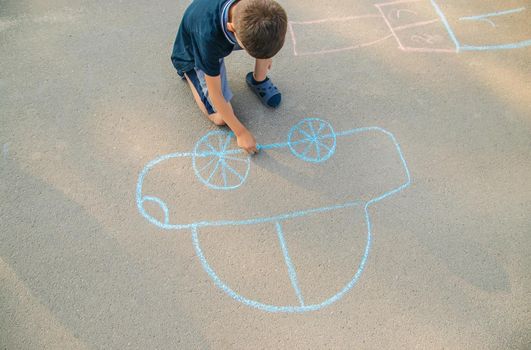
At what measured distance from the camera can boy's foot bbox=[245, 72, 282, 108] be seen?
2471 millimetres

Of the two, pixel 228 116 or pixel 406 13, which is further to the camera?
pixel 406 13

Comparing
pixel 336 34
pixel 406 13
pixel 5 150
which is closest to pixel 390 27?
pixel 406 13

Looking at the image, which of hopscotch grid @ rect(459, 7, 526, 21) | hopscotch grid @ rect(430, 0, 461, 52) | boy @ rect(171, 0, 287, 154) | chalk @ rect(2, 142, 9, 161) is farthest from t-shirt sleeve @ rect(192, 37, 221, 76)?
hopscotch grid @ rect(459, 7, 526, 21)

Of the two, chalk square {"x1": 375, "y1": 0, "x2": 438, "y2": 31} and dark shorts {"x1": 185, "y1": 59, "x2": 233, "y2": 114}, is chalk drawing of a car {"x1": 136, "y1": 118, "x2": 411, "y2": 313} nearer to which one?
dark shorts {"x1": 185, "y1": 59, "x2": 233, "y2": 114}

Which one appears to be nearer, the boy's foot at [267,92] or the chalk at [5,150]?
the chalk at [5,150]

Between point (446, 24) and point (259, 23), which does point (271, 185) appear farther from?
point (446, 24)

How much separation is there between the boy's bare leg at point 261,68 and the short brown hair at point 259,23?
2.12ft

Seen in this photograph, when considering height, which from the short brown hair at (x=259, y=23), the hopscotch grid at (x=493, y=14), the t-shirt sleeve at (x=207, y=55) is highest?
the short brown hair at (x=259, y=23)

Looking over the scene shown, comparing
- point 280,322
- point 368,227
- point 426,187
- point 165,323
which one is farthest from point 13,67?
point 426,187

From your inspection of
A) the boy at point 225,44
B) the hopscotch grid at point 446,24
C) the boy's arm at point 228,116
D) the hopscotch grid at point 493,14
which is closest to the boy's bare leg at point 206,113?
the boy at point 225,44

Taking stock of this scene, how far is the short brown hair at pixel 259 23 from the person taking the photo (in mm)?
1606

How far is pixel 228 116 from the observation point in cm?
218

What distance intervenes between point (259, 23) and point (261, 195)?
105 cm

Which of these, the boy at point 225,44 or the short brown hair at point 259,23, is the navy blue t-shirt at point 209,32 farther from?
the short brown hair at point 259,23
